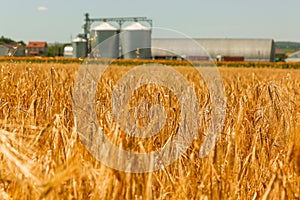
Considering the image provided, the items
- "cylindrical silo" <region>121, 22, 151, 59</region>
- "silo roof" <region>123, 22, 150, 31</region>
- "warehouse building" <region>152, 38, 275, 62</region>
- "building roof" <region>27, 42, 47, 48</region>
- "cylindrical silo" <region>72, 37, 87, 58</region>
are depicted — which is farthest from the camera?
"building roof" <region>27, 42, 47, 48</region>

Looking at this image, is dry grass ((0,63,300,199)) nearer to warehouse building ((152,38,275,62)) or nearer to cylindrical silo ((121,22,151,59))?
cylindrical silo ((121,22,151,59))

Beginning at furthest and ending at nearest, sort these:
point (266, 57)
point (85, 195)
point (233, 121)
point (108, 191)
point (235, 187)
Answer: point (266, 57) < point (233, 121) < point (235, 187) < point (85, 195) < point (108, 191)

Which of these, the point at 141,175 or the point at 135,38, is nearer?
the point at 141,175

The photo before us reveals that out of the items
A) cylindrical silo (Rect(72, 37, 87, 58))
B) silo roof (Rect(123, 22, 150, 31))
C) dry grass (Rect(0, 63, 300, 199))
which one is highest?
silo roof (Rect(123, 22, 150, 31))

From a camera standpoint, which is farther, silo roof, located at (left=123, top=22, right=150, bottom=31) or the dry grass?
silo roof, located at (left=123, top=22, right=150, bottom=31)

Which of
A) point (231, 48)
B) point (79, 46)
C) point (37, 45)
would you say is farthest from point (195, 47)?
point (37, 45)

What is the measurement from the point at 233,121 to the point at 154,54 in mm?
41303

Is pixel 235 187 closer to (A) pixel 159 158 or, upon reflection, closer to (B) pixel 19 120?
(A) pixel 159 158

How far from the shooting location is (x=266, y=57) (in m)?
46.3

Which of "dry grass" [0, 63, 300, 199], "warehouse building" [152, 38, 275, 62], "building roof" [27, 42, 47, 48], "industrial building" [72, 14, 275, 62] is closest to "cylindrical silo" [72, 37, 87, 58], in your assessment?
"industrial building" [72, 14, 275, 62]

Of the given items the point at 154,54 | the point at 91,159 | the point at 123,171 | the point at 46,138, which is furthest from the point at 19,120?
the point at 154,54

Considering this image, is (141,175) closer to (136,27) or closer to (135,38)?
(135,38)

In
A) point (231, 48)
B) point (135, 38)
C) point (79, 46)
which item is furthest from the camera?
point (231, 48)

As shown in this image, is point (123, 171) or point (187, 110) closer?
point (123, 171)
